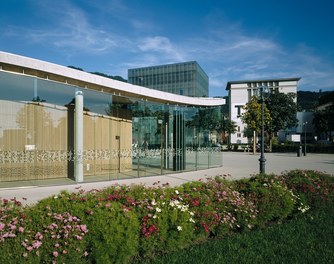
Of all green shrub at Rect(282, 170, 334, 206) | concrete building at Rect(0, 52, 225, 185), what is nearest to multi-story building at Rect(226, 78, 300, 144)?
concrete building at Rect(0, 52, 225, 185)

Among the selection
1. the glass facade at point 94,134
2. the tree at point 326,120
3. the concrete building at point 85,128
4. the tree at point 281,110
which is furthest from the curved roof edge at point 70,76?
the tree at point 326,120

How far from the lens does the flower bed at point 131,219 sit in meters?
3.42

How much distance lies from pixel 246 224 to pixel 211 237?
0.79 metres

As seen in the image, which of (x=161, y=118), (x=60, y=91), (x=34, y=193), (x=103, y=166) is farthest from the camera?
(x=161, y=118)

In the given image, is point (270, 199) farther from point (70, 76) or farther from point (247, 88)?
point (247, 88)

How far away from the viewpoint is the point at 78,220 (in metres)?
3.78

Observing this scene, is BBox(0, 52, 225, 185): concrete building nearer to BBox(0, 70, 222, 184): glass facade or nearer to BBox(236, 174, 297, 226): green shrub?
BBox(0, 70, 222, 184): glass facade

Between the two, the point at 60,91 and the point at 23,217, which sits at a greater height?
the point at 60,91

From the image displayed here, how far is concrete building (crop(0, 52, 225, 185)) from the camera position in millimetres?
11305

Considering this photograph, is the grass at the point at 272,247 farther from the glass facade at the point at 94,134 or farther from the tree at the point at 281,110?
the tree at the point at 281,110

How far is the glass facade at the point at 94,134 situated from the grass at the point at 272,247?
30.8 ft

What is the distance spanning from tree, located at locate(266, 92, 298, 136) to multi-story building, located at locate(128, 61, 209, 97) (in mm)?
27290

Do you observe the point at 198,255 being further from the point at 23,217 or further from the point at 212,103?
the point at 212,103

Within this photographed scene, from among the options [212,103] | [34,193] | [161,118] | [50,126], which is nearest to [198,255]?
[34,193]
